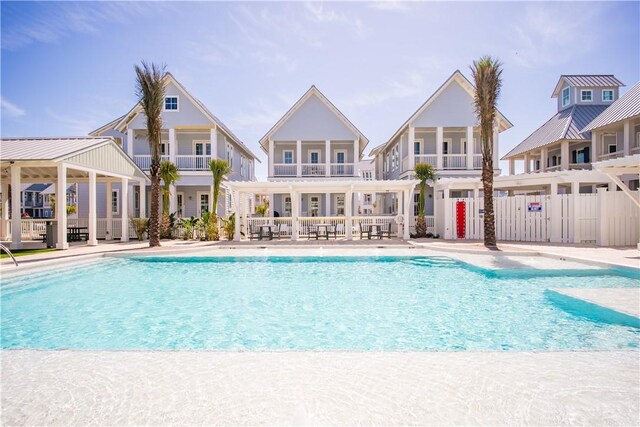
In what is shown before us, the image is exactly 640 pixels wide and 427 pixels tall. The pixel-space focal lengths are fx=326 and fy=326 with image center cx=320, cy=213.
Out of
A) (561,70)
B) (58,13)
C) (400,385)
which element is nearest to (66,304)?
(400,385)

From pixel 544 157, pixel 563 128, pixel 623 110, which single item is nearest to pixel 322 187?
pixel 623 110

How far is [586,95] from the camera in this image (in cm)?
2658

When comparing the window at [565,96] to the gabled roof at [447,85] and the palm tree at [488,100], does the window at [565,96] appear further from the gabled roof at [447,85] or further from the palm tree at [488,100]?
the palm tree at [488,100]

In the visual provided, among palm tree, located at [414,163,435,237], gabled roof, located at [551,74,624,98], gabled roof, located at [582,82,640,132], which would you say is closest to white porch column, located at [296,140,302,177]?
palm tree, located at [414,163,435,237]

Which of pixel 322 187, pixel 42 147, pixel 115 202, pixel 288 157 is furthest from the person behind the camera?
pixel 288 157

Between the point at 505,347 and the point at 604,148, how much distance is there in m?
26.4

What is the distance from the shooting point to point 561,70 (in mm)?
27891

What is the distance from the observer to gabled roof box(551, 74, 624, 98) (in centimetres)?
2625

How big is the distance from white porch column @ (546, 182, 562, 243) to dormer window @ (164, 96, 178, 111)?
2314 centimetres

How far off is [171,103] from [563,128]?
28782mm

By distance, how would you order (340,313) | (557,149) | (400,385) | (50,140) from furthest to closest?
(557,149)
(50,140)
(340,313)
(400,385)

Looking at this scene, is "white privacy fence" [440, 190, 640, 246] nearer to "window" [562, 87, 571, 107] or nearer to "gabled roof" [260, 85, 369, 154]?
"gabled roof" [260, 85, 369, 154]

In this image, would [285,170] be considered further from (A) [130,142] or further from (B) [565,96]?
(B) [565,96]

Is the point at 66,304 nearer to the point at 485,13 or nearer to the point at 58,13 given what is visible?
the point at 58,13
